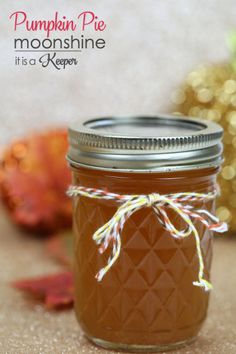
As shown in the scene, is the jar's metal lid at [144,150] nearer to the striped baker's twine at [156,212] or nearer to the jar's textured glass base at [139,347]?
the striped baker's twine at [156,212]

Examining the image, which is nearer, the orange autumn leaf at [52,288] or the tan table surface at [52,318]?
the tan table surface at [52,318]

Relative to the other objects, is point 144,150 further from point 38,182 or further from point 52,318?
point 38,182

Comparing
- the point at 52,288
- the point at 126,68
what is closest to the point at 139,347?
the point at 52,288

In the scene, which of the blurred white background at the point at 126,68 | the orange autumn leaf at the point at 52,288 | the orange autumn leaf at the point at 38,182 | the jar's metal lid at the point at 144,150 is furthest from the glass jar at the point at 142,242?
the blurred white background at the point at 126,68

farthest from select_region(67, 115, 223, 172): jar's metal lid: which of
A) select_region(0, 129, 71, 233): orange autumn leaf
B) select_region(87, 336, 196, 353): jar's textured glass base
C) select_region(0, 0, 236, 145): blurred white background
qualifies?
select_region(0, 0, 236, 145): blurred white background

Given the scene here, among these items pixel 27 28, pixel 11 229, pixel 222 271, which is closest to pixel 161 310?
pixel 222 271

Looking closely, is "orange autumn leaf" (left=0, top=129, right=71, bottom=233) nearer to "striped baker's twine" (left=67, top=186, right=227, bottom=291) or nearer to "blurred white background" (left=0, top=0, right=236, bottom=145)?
"blurred white background" (left=0, top=0, right=236, bottom=145)

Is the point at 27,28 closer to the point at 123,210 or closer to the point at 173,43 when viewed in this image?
the point at 173,43
